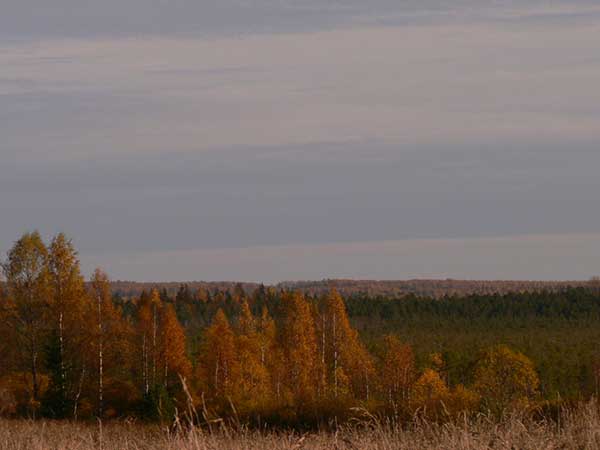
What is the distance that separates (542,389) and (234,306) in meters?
60.4

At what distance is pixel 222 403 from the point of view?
39.8 m

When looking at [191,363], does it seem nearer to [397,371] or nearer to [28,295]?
[397,371]

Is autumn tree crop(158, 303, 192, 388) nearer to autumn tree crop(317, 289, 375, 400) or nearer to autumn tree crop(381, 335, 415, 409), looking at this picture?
autumn tree crop(317, 289, 375, 400)

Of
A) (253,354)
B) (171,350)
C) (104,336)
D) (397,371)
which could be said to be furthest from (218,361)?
(397,371)

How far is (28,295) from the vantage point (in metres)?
54.8

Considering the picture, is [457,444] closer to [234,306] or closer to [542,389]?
[542,389]

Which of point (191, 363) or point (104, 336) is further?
point (191, 363)

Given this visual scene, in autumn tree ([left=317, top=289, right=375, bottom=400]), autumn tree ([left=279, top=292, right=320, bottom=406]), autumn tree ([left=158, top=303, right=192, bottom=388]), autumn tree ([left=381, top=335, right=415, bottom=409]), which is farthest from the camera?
autumn tree ([left=317, top=289, right=375, bottom=400])

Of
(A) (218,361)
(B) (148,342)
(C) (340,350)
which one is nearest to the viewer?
(A) (218,361)

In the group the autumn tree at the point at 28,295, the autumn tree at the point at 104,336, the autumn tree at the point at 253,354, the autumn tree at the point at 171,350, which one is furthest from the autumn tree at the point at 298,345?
the autumn tree at the point at 28,295

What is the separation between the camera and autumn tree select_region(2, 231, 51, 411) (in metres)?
54.5

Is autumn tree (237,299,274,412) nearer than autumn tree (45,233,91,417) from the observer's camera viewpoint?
No

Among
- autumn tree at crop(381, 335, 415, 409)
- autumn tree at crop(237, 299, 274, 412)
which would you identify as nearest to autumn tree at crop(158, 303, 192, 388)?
autumn tree at crop(237, 299, 274, 412)

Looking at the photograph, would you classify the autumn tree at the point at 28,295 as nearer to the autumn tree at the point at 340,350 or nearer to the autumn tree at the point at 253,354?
the autumn tree at the point at 253,354
